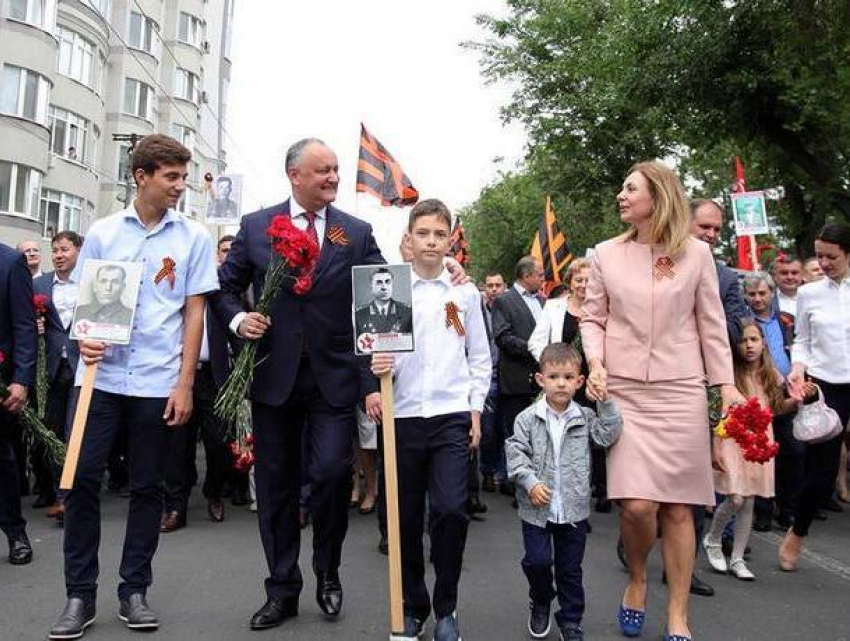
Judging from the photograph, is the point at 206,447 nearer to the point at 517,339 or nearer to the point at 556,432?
the point at 517,339

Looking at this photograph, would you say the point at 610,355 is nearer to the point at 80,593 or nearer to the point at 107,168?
the point at 80,593

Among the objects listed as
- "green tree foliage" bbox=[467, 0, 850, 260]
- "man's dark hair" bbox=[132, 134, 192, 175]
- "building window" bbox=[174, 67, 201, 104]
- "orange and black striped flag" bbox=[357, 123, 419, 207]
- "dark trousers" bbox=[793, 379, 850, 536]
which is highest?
"building window" bbox=[174, 67, 201, 104]

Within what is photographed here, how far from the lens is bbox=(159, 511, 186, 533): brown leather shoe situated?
716cm

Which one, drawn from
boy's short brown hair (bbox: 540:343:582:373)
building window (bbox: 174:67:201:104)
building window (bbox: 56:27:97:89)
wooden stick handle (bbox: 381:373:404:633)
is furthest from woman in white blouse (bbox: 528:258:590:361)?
building window (bbox: 174:67:201:104)

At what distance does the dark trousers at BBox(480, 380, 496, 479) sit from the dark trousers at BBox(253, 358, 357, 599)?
4.56m

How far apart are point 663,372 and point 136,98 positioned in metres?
46.7

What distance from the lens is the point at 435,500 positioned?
4.38 meters

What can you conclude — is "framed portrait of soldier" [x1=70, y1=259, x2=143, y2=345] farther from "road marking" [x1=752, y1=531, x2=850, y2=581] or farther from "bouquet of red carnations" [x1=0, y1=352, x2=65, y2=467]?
"road marking" [x1=752, y1=531, x2=850, y2=581]

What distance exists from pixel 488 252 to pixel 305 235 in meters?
63.8

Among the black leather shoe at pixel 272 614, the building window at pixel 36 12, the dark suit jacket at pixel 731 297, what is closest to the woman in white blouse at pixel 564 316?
the dark suit jacket at pixel 731 297

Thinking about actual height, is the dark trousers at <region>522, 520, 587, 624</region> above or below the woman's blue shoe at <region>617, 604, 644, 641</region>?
above

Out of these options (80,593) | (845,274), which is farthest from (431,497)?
(845,274)

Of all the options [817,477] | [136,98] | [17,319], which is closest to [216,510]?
[17,319]

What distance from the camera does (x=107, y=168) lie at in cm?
4547
